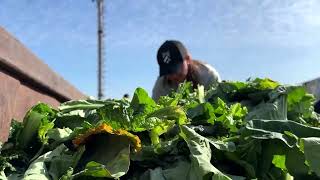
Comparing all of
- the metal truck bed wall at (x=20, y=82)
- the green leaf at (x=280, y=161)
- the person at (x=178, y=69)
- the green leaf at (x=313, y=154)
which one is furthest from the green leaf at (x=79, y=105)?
the person at (x=178, y=69)

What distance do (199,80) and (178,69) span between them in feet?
0.64

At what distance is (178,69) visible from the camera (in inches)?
173

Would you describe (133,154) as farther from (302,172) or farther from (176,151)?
(302,172)

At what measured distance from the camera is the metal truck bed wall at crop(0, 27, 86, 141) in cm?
305

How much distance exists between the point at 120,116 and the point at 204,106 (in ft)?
1.48

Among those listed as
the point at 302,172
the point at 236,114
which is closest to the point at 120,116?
the point at 236,114

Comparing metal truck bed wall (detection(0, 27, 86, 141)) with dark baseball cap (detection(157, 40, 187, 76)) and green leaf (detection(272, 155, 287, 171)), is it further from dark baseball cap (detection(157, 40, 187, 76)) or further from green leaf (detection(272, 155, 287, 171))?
green leaf (detection(272, 155, 287, 171))

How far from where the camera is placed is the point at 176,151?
93.0 inches

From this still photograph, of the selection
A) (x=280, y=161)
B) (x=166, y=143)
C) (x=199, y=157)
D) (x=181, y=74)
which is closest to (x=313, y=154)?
(x=280, y=161)

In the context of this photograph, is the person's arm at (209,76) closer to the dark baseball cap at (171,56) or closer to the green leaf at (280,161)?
the dark baseball cap at (171,56)

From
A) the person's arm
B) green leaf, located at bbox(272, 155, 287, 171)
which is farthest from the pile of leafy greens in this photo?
the person's arm

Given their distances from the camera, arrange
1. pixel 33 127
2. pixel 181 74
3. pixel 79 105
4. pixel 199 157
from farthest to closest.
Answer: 1. pixel 181 74
2. pixel 79 105
3. pixel 33 127
4. pixel 199 157

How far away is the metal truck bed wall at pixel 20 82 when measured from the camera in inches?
120

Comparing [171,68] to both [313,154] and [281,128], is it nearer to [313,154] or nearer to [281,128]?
[281,128]
